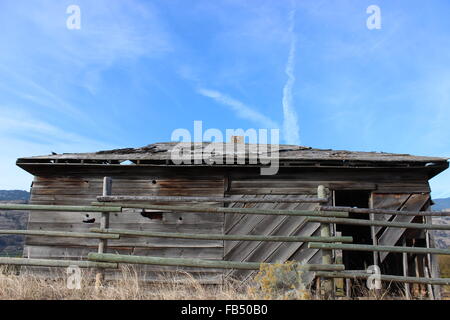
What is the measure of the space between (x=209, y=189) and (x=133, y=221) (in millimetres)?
2163

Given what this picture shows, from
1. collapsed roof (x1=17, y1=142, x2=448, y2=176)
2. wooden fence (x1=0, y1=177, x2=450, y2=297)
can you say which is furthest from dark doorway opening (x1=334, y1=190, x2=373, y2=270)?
wooden fence (x1=0, y1=177, x2=450, y2=297)

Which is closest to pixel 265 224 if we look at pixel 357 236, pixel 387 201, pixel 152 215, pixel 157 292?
pixel 152 215

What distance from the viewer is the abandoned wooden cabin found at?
876cm

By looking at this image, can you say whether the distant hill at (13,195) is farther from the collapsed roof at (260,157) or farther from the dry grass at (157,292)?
the dry grass at (157,292)

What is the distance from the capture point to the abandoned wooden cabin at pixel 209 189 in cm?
876

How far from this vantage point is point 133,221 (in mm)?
9109

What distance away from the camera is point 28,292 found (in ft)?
14.4

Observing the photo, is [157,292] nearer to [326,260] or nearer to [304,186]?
[326,260]

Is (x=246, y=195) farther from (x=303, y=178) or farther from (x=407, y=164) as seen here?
(x=407, y=164)

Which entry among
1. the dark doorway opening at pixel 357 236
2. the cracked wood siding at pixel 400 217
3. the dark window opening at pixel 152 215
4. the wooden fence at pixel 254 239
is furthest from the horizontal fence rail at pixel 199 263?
the dark doorway opening at pixel 357 236

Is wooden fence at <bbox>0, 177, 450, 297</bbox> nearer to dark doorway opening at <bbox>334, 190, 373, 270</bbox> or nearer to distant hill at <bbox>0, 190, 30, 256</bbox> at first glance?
dark doorway opening at <bbox>334, 190, 373, 270</bbox>

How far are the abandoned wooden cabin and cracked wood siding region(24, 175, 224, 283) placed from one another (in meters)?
0.03
